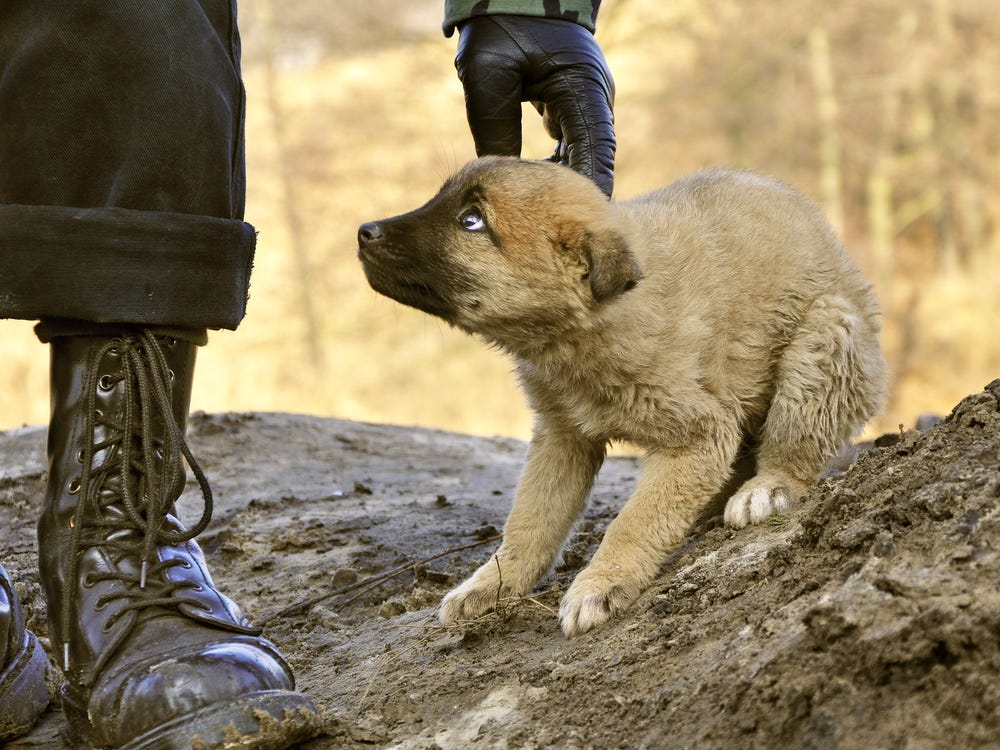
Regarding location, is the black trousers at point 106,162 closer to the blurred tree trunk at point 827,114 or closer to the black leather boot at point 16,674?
the black leather boot at point 16,674

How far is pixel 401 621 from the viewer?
11.0 feet

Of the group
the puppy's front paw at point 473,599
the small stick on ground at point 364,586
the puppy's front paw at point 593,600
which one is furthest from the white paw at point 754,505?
the small stick on ground at point 364,586

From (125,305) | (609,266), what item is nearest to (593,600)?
(609,266)

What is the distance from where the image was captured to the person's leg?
7.88 ft

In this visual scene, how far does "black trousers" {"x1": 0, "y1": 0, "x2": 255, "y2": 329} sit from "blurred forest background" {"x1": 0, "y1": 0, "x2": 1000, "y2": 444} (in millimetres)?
15709

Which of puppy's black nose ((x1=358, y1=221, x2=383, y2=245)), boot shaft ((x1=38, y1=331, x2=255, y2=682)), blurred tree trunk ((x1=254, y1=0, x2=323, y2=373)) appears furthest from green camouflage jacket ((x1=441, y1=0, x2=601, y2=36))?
blurred tree trunk ((x1=254, y1=0, x2=323, y2=373))

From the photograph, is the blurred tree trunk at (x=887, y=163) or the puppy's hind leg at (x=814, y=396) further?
the blurred tree trunk at (x=887, y=163)

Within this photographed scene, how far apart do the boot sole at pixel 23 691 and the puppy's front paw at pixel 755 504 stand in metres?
1.93

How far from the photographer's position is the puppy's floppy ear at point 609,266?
316 centimetres

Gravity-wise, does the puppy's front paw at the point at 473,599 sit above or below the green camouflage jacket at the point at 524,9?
below

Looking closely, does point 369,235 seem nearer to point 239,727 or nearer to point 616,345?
point 616,345

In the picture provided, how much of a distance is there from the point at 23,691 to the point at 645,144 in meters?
17.5

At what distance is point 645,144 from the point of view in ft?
62.7

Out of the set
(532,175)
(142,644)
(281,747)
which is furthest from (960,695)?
(532,175)
